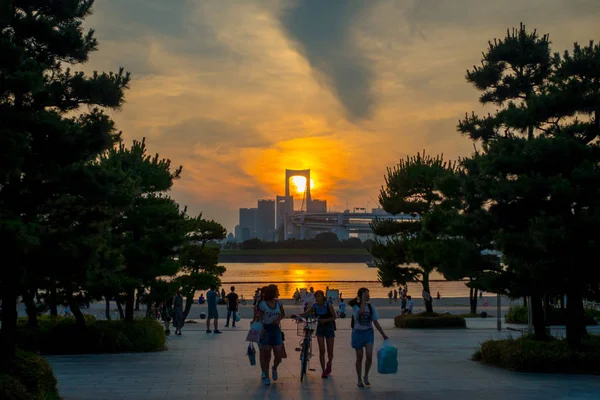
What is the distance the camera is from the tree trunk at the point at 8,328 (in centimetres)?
989

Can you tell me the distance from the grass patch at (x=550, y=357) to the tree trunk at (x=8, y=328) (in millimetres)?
9057

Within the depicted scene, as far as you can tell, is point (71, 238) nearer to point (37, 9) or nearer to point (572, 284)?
point (37, 9)

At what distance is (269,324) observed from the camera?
12.2 meters

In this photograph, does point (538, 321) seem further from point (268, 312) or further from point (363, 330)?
point (268, 312)

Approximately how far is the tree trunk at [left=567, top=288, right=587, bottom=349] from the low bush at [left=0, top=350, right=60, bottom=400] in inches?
377

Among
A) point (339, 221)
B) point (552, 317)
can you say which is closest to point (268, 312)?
point (552, 317)

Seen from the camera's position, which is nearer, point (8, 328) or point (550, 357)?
point (8, 328)

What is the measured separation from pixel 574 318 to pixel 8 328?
33.9 ft

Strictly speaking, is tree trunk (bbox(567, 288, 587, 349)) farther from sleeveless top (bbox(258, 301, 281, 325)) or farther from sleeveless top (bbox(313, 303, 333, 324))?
sleeveless top (bbox(258, 301, 281, 325))

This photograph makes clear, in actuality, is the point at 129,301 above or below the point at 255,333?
above

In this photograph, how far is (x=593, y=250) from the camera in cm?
1330

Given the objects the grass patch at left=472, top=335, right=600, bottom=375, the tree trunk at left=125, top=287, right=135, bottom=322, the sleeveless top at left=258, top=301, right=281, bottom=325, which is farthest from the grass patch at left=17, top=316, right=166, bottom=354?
the grass patch at left=472, top=335, right=600, bottom=375

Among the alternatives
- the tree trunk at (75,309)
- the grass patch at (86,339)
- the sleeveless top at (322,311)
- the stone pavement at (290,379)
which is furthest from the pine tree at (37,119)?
the grass patch at (86,339)

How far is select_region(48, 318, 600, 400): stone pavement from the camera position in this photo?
11.1m
